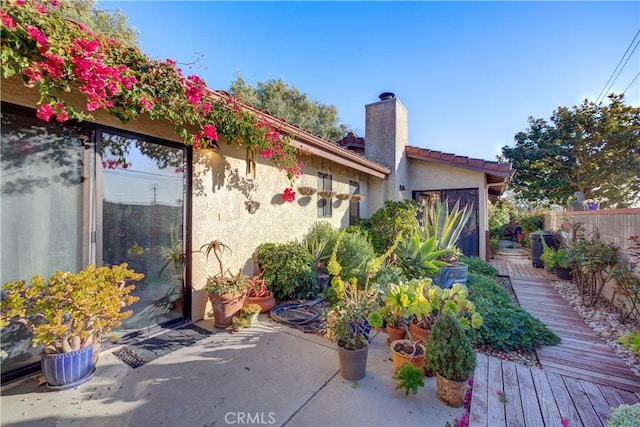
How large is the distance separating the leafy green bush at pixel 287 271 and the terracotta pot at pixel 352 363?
93.0 inches

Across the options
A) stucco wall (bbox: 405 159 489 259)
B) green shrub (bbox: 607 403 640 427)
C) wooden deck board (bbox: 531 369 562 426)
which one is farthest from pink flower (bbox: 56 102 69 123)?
stucco wall (bbox: 405 159 489 259)

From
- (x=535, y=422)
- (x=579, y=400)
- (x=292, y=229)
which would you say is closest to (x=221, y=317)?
(x=292, y=229)

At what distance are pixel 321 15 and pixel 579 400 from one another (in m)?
9.33

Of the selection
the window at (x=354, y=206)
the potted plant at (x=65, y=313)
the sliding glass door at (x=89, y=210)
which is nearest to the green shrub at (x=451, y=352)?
the potted plant at (x=65, y=313)

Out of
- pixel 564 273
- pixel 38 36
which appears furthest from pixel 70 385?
pixel 564 273

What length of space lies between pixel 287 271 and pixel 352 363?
8.21 feet

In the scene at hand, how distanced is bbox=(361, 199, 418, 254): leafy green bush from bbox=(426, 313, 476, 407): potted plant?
4.59 m

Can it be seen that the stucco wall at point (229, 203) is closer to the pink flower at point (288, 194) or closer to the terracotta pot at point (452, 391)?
the pink flower at point (288, 194)

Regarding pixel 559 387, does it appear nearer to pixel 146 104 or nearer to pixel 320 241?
pixel 320 241

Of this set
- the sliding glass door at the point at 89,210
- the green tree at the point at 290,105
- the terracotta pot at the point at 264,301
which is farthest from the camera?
the green tree at the point at 290,105

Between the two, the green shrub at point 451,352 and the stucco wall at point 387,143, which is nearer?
the green shrub at point 451,352

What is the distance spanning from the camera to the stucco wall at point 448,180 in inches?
346

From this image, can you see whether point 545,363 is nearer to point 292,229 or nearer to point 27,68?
point 292,229

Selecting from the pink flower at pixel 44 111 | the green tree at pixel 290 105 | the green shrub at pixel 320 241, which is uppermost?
the green tree at pixel 290 105
